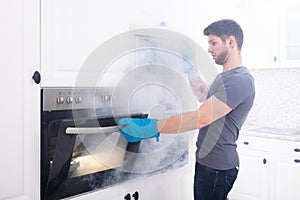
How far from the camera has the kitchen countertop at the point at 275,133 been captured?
227 cm

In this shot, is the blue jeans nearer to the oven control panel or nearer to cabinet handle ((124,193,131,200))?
cabinet handle ((124,193,131,200))

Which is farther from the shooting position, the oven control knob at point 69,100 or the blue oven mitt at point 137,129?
the blue oven mitt at point 137,129

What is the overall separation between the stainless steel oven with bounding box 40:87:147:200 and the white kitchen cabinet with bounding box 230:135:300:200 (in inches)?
56.6

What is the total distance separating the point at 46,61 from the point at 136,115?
1.49 ft

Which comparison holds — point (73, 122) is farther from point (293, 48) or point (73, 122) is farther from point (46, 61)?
point (293, 48)

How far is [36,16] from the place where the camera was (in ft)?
3.38

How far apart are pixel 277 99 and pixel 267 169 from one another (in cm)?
77

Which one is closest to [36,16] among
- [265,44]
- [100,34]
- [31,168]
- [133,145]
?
[100,34]

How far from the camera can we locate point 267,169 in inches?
92.4

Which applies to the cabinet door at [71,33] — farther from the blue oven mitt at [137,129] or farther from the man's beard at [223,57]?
Result: the man's beard at [223,57]

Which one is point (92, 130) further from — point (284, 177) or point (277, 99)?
point (277, 99)

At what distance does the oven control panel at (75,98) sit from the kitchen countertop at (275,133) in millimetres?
1618

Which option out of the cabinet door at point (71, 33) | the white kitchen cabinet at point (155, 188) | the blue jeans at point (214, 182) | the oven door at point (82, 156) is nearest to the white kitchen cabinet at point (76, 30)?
the cabinet door at point (71, 33)

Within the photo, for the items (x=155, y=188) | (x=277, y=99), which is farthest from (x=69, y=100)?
(x=277, y=99)
